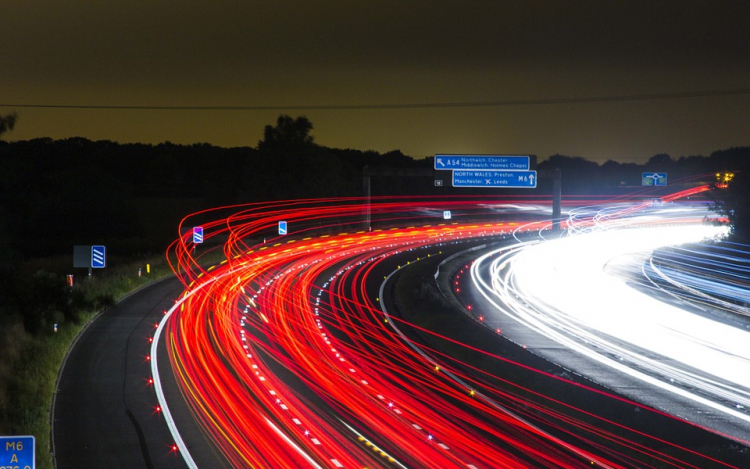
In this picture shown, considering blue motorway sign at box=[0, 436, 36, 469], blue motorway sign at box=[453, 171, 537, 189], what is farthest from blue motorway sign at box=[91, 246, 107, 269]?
blue motorway sign at box=[0, 436, 36, 469]

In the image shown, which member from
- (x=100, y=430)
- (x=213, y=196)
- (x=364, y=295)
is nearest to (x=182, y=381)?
(x=100, y=430)

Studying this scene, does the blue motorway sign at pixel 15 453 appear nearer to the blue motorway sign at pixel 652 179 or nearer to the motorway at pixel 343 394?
the motorway at pixel 343 394

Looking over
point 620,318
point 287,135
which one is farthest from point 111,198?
point 620,318

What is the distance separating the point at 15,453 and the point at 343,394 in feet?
35.4

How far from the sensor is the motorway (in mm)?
13336

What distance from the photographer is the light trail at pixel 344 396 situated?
13.3 meters

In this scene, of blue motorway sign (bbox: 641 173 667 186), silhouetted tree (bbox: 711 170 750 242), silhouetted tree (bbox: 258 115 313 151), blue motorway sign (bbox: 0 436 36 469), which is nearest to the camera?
blue motorway sign (bbox: 0 436 36 469)

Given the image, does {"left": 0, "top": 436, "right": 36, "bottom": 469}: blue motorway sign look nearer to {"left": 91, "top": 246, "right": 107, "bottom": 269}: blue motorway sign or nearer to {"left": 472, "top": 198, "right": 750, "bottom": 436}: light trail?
{"left": 472, "top": 198, "right": 750, "bottom": 436}: light trail

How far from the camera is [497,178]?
59.3 meters

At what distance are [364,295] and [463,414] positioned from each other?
20.9 metres

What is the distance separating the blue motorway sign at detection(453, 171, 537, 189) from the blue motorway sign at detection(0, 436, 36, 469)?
52.7m

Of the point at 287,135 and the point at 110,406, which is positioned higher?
the point at 287,135

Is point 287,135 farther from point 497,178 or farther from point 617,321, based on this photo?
point 617,321

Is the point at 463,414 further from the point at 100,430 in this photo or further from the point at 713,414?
the point at 100,430
